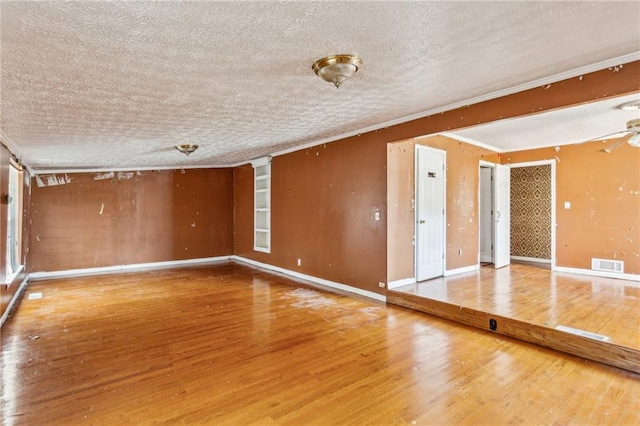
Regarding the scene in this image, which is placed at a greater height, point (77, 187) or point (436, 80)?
point (436, 80)

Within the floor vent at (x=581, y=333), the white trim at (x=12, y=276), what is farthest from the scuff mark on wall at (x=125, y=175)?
the floor vent at (x=581, y=333)

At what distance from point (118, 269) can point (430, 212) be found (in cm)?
630

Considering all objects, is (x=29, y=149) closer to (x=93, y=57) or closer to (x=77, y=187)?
(x=77, y=187)

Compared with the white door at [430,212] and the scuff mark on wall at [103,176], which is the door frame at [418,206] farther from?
A: the scuff mark on wall at [103,176]

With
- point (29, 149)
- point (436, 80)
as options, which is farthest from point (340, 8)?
point (29, 149)

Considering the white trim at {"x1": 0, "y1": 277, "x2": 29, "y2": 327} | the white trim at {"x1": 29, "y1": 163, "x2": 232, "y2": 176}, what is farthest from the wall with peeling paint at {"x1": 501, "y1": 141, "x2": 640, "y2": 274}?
the white trim at {"x1": 0, "y1": 277, "x2": 29, "y2": 327}

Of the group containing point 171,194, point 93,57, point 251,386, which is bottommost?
point 251,386

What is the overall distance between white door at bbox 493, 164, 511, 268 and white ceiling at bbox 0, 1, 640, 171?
3.68 m

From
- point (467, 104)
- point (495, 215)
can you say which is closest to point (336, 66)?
point (467, 104)

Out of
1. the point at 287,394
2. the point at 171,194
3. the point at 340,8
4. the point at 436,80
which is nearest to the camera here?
the point at 340,8

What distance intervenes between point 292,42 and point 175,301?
393 centimetres

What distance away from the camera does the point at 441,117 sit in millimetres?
3730

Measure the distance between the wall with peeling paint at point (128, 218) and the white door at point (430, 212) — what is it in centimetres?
504

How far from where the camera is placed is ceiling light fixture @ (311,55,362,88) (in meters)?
2.24
